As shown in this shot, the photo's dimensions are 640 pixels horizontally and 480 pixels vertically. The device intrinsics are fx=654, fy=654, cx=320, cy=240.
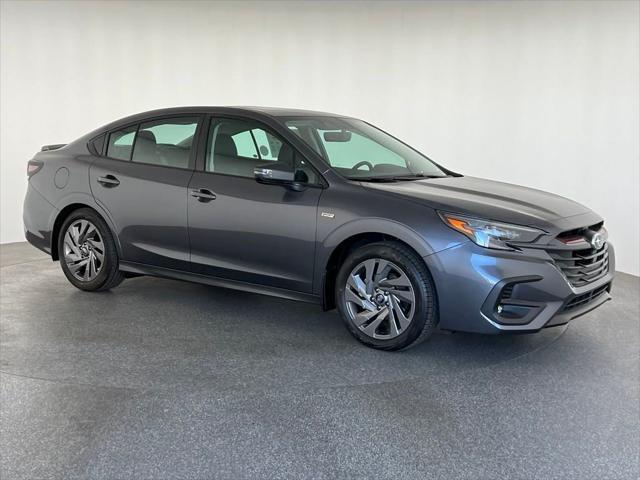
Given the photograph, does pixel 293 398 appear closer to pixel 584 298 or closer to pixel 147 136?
pixel 584 298

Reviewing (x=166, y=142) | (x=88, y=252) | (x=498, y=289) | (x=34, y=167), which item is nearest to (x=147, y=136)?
(x=166, y=142)

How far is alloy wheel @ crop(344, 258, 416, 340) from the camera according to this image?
3.67m

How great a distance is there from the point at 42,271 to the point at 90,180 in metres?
1.50

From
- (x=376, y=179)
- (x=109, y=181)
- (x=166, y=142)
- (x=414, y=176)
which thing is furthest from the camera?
(x=109, y=181)

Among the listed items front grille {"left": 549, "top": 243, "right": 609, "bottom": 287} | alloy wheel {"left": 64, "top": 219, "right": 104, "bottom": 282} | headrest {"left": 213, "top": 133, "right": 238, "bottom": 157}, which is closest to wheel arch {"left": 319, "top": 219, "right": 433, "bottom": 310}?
front grille {"left": 549, "top": 243, "right": 609, "bottom": 287}

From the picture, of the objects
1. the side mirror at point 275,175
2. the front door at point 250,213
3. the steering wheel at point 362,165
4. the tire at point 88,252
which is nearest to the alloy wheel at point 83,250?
the tire at point 88,252

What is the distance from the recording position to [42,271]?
230 inches

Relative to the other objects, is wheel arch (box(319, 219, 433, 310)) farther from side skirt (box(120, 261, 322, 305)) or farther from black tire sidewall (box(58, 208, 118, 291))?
black tire sidewall (box(58, 208, 118, 291))

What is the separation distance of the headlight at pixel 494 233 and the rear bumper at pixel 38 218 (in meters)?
3.17

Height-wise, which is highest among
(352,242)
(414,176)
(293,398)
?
(414,176)

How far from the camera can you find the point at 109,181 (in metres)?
4.70

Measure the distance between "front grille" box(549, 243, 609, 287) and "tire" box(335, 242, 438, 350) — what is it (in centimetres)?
71

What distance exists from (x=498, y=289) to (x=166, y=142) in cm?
252

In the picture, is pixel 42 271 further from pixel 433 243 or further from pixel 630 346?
pixel 630 346
